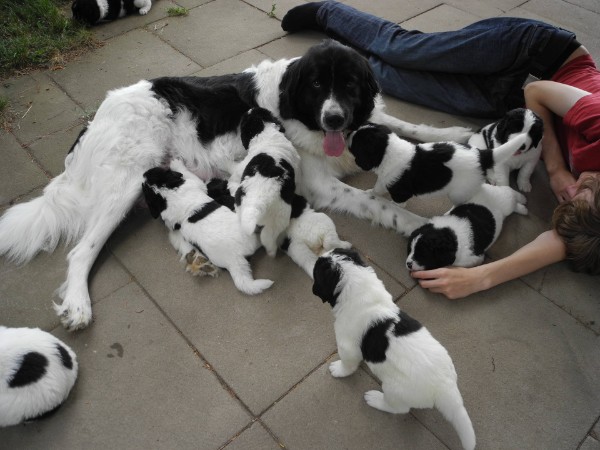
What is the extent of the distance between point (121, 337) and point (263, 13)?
3.95 m

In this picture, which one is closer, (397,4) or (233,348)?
(233,348)

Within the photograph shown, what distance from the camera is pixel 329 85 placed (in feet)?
9.09

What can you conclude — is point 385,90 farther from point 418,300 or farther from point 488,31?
point 418,300

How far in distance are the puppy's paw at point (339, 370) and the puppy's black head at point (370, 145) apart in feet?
3.81

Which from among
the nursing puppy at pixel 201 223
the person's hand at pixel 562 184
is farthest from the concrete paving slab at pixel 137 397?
the person's hand at pixel 562 184

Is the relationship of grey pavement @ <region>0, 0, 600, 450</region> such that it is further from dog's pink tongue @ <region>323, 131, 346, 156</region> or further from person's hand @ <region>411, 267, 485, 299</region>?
dog's pink tongue @ <region>323, 131, 346, 156</region>

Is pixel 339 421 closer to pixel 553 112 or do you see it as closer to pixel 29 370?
pixel 29 370

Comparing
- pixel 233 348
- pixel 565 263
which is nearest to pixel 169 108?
pixel 233 348

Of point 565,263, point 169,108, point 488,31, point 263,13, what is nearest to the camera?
point 565,263

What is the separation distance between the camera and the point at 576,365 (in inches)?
90.6

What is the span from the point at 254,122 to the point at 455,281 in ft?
5.01

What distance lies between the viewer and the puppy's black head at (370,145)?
8.57 ft

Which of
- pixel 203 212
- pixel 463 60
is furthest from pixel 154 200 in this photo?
pixel 463 60

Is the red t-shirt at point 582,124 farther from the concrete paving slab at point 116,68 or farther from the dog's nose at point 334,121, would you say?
the concrete paving slab at point 116,68
